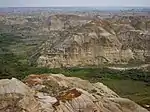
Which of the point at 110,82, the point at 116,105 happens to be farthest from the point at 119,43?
the point at 116,105

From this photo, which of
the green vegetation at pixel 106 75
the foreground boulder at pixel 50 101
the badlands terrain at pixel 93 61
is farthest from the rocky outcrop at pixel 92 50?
the foreground boulder at pixel 50 101

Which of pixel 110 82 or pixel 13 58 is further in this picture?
pixel 13 58

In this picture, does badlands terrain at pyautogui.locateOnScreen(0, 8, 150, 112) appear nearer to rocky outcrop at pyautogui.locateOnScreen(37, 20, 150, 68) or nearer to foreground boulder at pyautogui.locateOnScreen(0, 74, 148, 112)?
rocky outcrop at pyautogui.locateOnScreen(37, 20, 150, 68)

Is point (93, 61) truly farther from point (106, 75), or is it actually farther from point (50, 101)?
point (50, 101)

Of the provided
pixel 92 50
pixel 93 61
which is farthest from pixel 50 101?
pixel 92 50

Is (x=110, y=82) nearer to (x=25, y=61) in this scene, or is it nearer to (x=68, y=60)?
(x=68, y=60)

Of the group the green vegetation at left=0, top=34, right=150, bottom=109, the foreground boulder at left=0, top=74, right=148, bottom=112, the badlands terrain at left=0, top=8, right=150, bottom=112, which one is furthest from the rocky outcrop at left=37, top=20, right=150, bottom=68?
the foreground boulder at left=0, top=74, right=148, bottom=112

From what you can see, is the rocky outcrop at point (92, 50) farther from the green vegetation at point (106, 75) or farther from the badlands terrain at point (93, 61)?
the green vegetation at point (106, 75)

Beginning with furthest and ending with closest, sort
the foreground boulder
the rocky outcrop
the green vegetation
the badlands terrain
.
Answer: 1. the rocky outcrop
2. the green vegetation
3. the badlands terrain
4. the foreground boulder

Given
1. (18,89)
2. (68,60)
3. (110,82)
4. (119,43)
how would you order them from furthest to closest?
(119,43) → (68,60) → (110,82) → (18,89)
